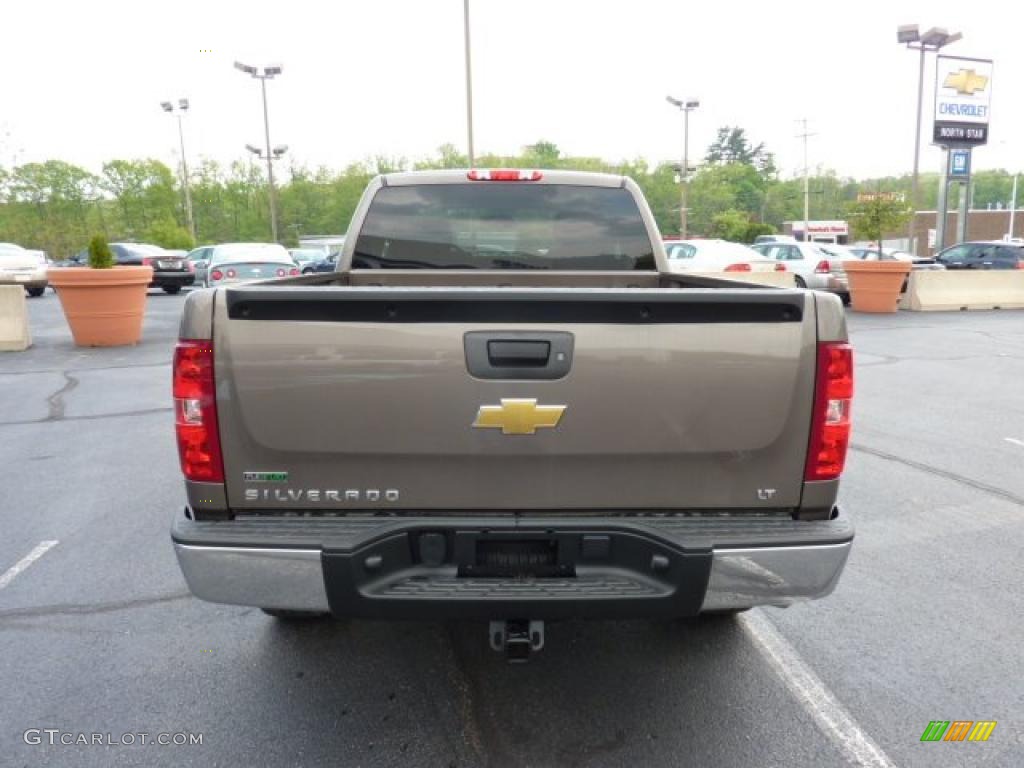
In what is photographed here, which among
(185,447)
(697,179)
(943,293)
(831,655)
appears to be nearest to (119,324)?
(185,447)

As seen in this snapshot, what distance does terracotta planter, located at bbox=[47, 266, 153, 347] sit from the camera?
11.7 m

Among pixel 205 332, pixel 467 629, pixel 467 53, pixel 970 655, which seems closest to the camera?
pixel 205 332

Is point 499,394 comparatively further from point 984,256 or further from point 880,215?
point 984,256

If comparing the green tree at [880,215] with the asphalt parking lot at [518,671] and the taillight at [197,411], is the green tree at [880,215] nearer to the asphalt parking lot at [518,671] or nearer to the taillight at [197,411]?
the asphalt parking lot at [518,671]

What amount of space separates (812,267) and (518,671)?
18.4 metres

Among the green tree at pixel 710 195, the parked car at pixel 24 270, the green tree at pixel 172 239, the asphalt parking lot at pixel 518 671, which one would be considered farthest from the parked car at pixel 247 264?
the green tree at pixel 710 195

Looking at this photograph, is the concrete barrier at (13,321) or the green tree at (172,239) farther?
the green tree at (172,239)

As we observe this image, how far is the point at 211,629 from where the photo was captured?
3.59 meters

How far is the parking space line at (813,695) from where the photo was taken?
2703mm

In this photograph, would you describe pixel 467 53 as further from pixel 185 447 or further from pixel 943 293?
pixel 185 447

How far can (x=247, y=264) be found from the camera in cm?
1625

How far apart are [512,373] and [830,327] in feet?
3.43

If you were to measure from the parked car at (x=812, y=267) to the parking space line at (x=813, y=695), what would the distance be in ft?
53.2

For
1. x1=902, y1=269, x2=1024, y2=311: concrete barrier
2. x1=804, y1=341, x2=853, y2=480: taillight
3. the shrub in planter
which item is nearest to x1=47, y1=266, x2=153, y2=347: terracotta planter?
the shrub in planter
